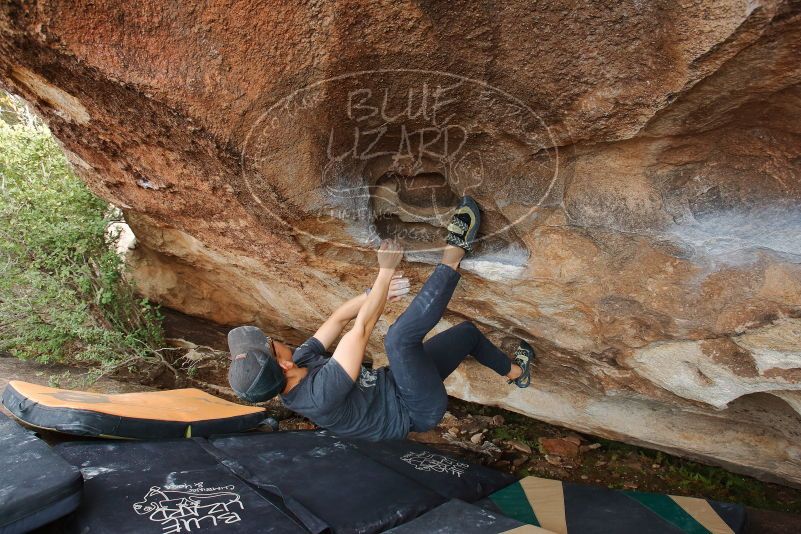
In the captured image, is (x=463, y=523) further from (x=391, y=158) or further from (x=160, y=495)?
(x=391, y=158)

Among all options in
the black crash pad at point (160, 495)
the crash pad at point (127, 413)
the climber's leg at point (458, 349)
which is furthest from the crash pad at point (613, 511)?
the crash pad at point (127, 413)

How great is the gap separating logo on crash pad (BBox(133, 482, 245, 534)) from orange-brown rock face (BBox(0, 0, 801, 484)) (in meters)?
1.15

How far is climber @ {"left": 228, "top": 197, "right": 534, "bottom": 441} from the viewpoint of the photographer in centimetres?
210

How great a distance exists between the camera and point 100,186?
283cm

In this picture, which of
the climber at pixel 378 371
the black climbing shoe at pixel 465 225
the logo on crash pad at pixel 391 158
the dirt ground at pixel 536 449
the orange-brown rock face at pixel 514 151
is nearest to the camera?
the orange-brown rock face at pixel 514 151

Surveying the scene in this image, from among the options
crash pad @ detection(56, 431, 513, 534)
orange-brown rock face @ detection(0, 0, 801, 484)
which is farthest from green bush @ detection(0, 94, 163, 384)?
crash pad @ detection(56, 431, 513, 534)

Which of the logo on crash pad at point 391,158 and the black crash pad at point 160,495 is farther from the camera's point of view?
the black crash pad at point 160,495

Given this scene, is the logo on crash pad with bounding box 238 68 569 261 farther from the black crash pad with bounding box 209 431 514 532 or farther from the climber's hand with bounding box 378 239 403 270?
the black crash pad with bounding box 209 431 514 532

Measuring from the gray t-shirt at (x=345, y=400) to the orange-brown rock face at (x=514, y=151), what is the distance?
1.80 feet

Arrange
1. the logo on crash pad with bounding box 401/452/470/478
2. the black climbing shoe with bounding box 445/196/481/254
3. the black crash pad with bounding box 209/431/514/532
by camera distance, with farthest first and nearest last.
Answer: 1. the logo on crash pad with bounding box 401/452/470/478
2. the black crash pad with bounding box 209/431/514/532
3. the black climbing shoe with bounding box 445/196/481/254

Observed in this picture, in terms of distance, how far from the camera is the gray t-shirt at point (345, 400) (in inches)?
83.1

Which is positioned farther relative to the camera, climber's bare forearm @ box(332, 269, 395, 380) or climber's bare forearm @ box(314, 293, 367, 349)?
climber's bare forearm @ box(314, 293, 367, 349)

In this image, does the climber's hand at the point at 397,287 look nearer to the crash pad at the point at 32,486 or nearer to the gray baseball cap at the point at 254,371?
the gray baseball cap at the point at 254,371

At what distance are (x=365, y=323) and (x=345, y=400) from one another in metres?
0.34
